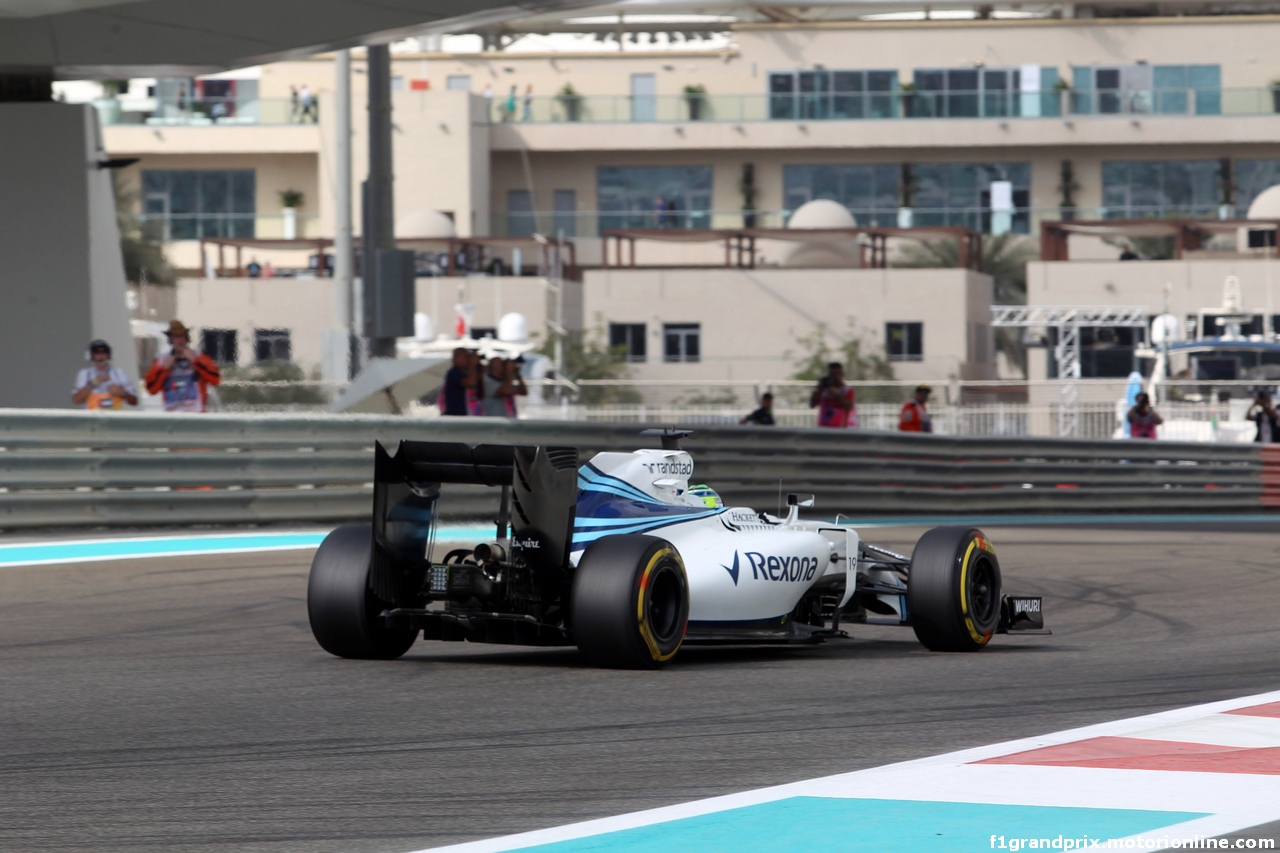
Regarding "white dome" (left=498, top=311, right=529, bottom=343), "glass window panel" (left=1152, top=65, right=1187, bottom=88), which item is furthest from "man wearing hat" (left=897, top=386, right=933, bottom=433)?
"glass window panel" (left=1152, top=65, right=1187, bottom=88)

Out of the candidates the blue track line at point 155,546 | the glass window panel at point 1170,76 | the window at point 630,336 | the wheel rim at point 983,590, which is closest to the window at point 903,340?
the window at point 630,336

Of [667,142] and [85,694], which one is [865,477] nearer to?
[85,694]

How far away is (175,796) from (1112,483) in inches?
697

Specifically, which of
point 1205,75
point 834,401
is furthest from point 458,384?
point 1205,75

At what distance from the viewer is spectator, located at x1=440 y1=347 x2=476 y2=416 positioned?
18844 millimetres

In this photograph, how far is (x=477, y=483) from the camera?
8.14 metres

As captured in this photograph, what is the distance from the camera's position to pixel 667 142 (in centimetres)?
6456

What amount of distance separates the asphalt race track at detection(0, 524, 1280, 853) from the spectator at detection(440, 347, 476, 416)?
728cm

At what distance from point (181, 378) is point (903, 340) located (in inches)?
1486

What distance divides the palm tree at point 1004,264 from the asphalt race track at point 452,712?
160ft

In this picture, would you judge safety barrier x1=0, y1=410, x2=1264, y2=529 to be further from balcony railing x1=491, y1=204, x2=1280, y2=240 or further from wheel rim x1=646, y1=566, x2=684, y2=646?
balcony railing x1=491, y1=204, x2=1280, y2=240

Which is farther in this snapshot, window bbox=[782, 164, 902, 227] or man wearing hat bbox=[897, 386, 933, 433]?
window bbox=[782, 164, 902, 227]

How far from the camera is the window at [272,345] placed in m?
52.9

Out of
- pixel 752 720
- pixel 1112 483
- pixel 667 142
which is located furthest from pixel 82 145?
pixel 667 142
